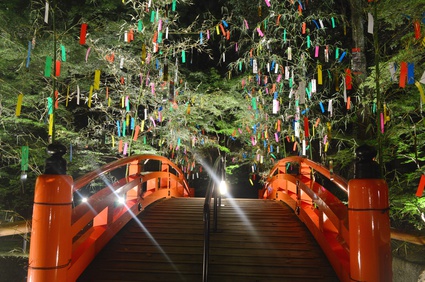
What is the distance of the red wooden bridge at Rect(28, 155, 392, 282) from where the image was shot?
3.01 m

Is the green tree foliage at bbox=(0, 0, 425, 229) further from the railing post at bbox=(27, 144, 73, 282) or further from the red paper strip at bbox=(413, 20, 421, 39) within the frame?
the railing post at bbox=(27, 144, 73, 282)

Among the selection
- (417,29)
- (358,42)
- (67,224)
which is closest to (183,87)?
(358,42)

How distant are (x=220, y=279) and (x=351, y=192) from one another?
1.85 meters

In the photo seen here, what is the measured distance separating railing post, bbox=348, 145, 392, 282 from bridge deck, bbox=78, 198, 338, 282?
1.07m

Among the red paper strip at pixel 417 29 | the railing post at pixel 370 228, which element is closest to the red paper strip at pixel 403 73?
the red paper strip at pixel 417 29

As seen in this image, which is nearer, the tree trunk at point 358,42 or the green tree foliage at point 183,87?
the green tree foliage at point 183,87

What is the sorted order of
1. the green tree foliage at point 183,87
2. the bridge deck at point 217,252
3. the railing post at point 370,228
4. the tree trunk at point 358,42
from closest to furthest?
1. the railing post at point 370,228
2. the bridge deck at point 217,252
3. the green tree foliage at point 183,87
4. the tree trunk at point 358,42

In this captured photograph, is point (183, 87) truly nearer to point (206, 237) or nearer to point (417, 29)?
point (417, 29)

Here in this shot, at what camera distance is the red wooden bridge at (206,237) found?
9.89ft

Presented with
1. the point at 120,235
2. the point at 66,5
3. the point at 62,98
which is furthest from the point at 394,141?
the point at 66,5

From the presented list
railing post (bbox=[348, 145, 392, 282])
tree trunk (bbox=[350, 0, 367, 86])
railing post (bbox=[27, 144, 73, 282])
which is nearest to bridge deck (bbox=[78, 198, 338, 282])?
railing post (bbox=[27, 144, 73, 282])

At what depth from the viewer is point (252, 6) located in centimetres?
1391

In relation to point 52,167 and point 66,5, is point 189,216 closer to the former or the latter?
point 52,167

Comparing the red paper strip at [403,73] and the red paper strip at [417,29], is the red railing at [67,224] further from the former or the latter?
the red paper strip at [417,29]
